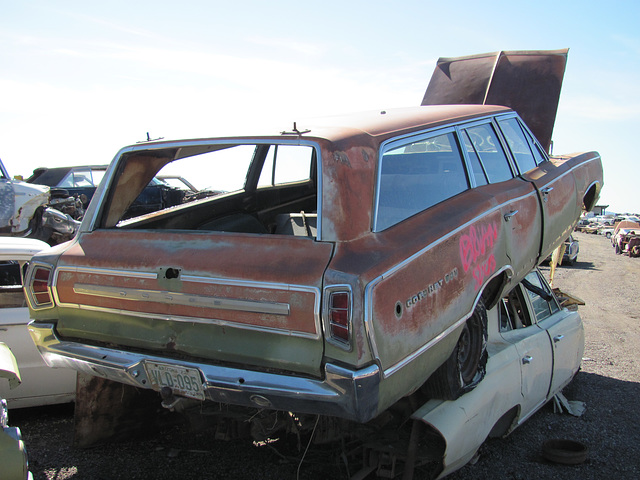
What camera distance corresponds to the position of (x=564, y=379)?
4723 mm

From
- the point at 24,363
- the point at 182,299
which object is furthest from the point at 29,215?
the point at 182,299

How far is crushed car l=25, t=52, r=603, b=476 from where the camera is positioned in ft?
8.02

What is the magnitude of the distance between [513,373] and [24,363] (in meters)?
3.62

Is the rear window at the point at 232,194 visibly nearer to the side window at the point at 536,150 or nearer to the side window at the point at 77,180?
the side window at the point at 536,150

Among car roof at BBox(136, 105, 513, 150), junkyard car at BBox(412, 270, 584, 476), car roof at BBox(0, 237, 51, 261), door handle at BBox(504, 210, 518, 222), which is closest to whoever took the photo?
car roof at BBox(136, 105, 513, 150)

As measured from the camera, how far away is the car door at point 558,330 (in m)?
4.46

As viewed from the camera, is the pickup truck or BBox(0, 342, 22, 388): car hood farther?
BBox(0, 342, 22, 388): car hood

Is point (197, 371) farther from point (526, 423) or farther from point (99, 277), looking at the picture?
point (526, 423)

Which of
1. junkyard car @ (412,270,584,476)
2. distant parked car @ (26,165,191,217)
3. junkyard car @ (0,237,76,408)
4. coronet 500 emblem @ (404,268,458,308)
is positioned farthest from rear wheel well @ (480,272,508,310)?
distant parked car @ (26,165,191,217)

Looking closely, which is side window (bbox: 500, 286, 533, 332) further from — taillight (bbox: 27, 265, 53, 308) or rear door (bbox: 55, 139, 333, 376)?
taillight (bbox: 27, 265, 53, 308)

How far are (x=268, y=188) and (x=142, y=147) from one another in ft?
4.80

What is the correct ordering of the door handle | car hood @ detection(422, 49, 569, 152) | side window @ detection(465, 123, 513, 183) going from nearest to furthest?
the door handle
side window @ detection(465, 123, 513, 183)
car hood @ detection(422, 49, 569, 152)

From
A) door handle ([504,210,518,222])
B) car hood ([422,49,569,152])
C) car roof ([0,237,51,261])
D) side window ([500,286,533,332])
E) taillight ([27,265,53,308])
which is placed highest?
car hood ([422,49,569,152])

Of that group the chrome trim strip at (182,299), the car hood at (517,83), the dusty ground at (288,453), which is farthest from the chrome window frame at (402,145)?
the car hood at (517,83)
